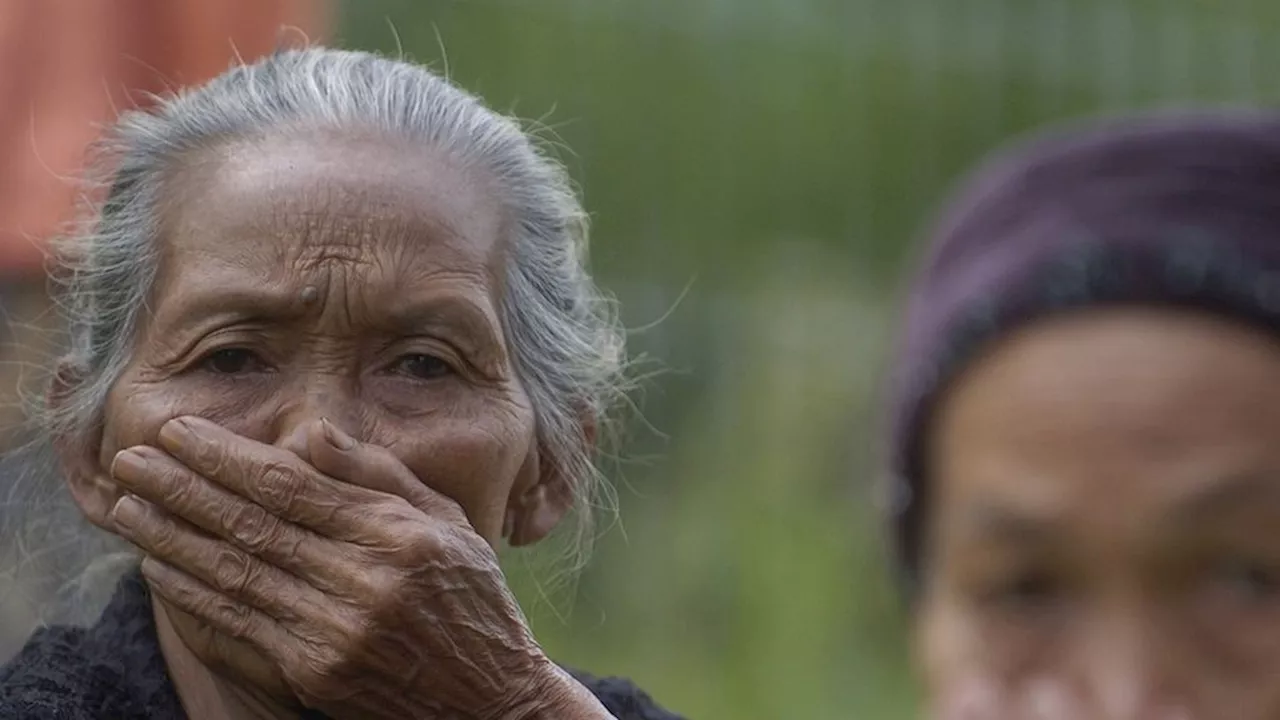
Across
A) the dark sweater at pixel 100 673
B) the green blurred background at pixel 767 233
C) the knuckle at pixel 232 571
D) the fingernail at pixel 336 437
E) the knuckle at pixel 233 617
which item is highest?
the green blurred background at pixel 767 233

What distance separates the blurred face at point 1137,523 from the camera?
204cm

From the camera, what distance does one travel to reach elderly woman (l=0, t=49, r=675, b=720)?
10.8ft

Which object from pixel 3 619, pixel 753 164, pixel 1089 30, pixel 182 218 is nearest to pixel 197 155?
pixel 182 218

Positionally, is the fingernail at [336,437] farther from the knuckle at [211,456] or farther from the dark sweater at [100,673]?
the dark sweater at [100,673]

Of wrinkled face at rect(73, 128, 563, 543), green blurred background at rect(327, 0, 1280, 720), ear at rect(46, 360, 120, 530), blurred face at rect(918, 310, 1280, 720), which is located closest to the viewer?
blurred face at rect(918, 310, 1280, 720)

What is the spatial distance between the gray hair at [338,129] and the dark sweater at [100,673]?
1.05ft

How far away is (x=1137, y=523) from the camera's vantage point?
205 cm

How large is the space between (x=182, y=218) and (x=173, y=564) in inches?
23.2

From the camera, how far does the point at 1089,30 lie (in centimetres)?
964

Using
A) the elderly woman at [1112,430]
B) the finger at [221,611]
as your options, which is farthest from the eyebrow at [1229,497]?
the finger at [221,611]

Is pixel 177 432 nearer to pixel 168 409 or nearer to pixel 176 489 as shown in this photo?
pixel 176 489

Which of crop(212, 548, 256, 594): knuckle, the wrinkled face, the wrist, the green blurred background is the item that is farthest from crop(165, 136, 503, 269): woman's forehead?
the green blurred background

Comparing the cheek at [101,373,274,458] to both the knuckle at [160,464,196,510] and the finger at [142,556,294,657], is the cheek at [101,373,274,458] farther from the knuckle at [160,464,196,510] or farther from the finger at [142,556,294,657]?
the finger at [142,556,294,657]

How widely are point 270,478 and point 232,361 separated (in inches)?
11.9
